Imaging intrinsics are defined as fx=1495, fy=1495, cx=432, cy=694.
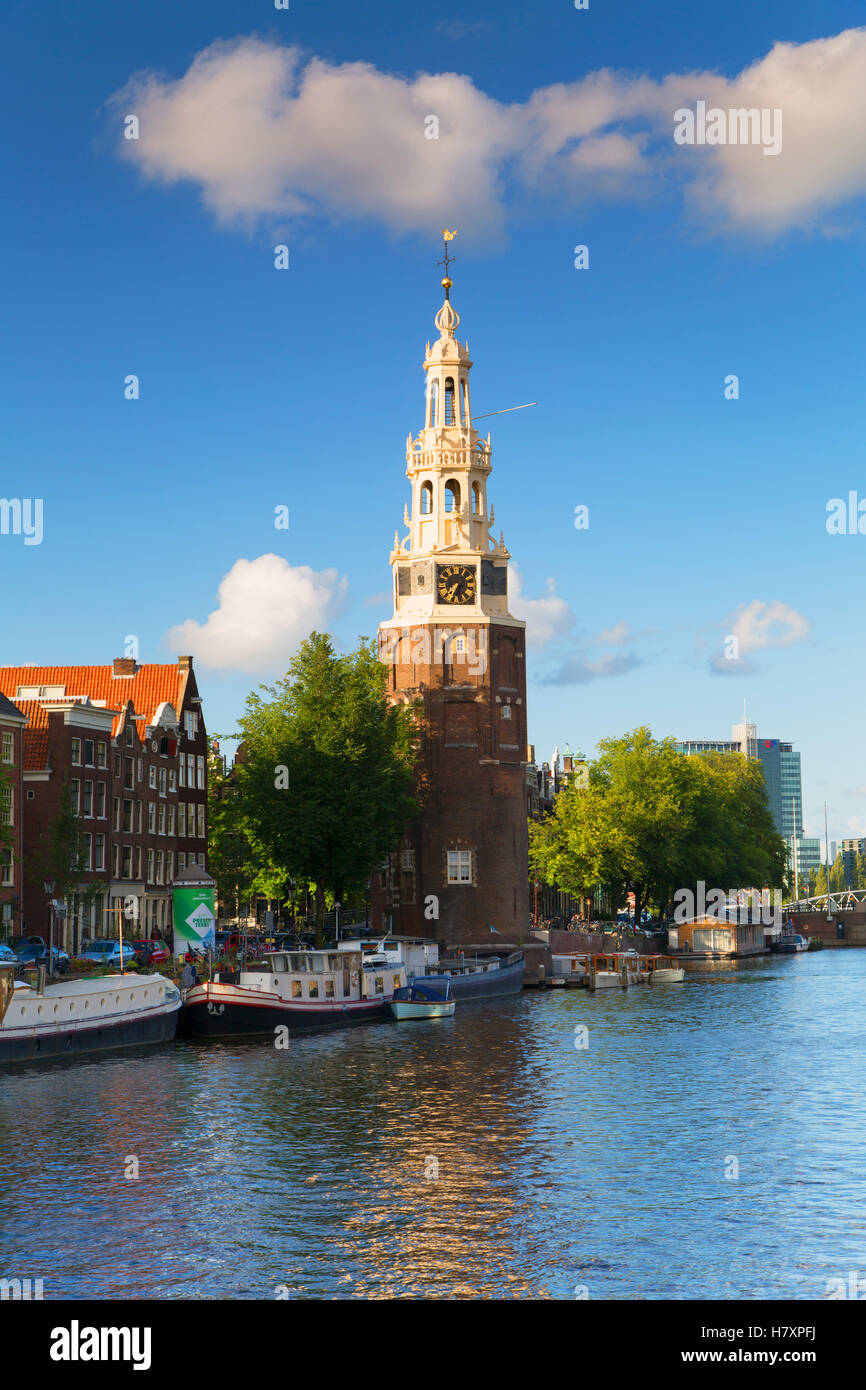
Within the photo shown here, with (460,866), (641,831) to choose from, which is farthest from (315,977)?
(641,831)

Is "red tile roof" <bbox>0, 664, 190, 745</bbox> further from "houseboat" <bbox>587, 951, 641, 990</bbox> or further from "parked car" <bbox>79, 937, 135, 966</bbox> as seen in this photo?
"houseboat" <bbox>587, 951, 641, 990</bbox>

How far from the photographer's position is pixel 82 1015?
5403 cm

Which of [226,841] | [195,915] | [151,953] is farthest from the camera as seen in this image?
[226,841]

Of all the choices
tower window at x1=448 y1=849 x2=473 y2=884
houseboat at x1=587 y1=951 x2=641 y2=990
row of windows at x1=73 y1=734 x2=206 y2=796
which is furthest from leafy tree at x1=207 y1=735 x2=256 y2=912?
houseboat at x1=587 y1=951 x2=641 y2=990

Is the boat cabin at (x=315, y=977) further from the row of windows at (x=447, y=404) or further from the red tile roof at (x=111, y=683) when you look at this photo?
the row of windows at (x=447, y=404)

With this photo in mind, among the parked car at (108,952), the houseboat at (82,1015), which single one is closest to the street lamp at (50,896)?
the parked car at (108,952)

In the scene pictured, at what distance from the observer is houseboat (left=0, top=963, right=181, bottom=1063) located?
50.9 m

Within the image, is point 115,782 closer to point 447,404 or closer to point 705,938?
point 447,404

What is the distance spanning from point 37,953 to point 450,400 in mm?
59966

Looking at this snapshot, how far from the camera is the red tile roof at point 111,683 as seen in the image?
99688 millimetres

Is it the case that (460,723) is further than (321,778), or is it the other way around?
(460,723)

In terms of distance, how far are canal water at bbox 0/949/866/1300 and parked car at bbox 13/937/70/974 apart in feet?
31.2

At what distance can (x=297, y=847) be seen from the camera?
91.4 meters

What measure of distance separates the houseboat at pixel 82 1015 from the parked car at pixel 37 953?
890 centimetres
